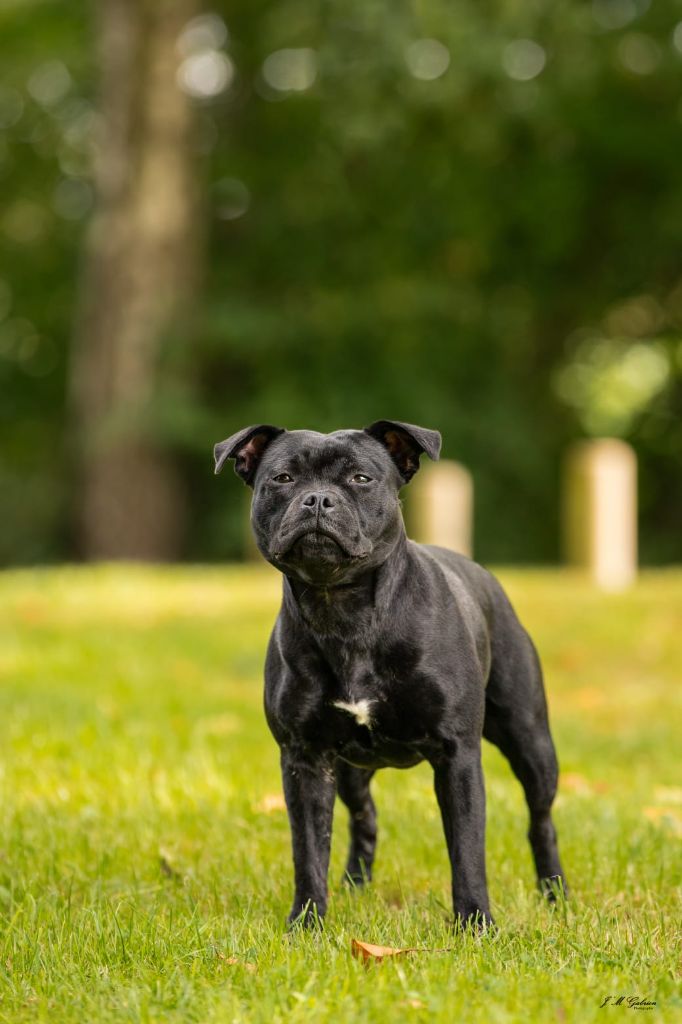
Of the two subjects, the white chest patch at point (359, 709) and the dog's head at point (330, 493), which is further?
the white chest patch at point (359, 709)

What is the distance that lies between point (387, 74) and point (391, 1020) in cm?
1461

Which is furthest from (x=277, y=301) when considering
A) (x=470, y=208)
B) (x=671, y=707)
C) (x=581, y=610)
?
(x=671, y=707)

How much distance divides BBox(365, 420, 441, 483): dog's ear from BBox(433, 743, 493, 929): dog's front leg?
0.91m

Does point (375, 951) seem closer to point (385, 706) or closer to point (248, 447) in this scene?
point (385, 706)

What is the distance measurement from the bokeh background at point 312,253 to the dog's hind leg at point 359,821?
1286cm

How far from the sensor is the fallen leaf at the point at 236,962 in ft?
11.2

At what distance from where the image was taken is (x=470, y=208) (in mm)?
21469

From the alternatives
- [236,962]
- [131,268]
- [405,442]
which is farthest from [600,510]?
[236,962]

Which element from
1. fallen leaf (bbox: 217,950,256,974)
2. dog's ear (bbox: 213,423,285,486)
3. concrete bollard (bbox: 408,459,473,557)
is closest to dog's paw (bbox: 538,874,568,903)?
fallen leaf (bbox: 217,950,256,974)

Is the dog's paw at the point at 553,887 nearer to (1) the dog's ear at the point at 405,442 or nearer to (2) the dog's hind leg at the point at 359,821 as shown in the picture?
(2) the dog's hind leg at the point at 359,821

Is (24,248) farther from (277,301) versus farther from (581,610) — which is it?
(581,610)

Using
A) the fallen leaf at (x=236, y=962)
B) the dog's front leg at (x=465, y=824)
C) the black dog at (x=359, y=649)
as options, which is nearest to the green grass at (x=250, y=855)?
the fallen leaf at (x=236, y=962)

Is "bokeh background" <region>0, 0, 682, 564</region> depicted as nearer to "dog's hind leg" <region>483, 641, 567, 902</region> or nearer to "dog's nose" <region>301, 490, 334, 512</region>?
"dog's hind leg" <region>483, 641, 567, 902</region>
